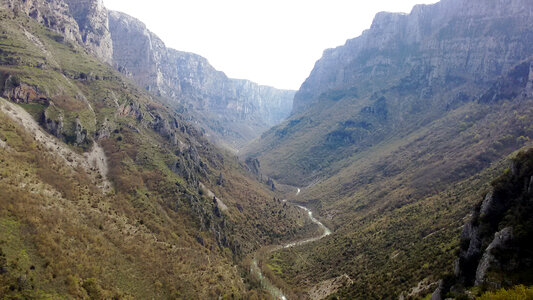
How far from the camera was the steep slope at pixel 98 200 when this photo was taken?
6200 cm

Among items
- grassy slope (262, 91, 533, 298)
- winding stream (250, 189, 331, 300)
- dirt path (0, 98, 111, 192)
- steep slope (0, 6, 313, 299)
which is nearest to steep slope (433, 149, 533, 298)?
grassy slope (262, 91, 533, 298)

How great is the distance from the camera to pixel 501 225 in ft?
147

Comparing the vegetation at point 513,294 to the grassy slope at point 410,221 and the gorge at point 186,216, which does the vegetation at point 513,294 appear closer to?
the gorge at point 186,216

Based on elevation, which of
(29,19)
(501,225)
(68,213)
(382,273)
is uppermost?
(29,19)

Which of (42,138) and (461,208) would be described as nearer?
(42,138)

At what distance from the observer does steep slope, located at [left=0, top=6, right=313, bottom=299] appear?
203 ft

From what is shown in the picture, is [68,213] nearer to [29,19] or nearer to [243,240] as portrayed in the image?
[243,240]

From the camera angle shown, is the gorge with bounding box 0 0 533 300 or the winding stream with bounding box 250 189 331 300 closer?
the gorge with bounding box 0 0 533 300

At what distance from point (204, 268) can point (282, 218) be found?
94.7m

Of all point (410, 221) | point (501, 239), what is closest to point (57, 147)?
point (501, 239)

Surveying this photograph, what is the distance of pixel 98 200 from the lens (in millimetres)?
89625

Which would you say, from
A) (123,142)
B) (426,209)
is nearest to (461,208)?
(426,209)

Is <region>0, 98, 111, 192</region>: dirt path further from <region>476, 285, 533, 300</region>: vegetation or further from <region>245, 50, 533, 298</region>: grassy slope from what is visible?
<region>476, 285, 533, 300</region>: vegetation

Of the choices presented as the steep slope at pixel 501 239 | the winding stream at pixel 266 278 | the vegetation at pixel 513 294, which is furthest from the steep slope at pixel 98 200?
the vegetation at pixel 513 294
